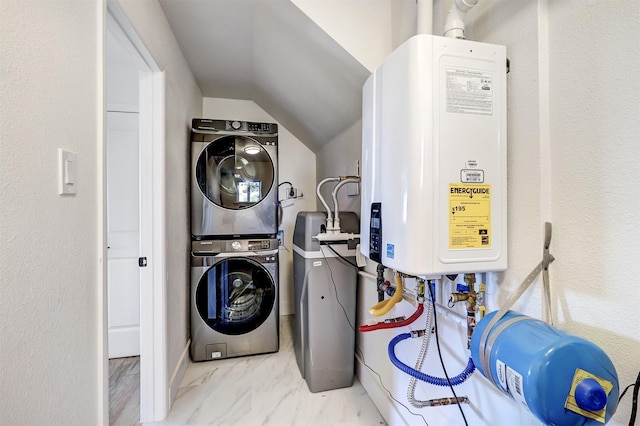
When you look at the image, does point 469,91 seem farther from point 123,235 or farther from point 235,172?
point 123,235

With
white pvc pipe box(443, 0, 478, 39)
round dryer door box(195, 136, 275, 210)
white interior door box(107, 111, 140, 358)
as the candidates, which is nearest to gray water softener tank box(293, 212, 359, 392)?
round dryer door box(195, 136, 275, 210)

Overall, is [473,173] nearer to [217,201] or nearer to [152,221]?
[152,221]

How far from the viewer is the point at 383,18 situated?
1.39 meters

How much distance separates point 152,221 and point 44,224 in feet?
2.97

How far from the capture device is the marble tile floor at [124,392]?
1.58 metres

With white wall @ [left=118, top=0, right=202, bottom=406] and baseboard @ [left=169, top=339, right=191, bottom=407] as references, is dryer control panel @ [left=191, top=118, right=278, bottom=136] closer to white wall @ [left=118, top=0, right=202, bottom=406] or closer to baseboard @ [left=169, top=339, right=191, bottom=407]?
white wall @ [left=118, top=0, right=202, bottom=406]

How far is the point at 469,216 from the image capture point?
2.59ft

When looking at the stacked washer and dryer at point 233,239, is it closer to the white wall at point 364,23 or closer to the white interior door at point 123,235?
the white interior door at point 123,235

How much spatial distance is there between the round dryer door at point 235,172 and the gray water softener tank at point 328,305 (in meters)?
0.58

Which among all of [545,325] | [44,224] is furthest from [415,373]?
[44,224]

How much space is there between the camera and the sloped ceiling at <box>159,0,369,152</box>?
4.84 ft

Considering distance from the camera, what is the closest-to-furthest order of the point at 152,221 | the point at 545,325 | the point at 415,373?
the point at 545,325 < the point at 415,373 < the point at 152,221

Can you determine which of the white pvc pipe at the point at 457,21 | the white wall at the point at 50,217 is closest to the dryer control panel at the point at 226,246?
the white wall at the point at 50,217

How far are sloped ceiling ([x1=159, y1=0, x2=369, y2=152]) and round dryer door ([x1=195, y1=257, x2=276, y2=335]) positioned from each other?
1.28 m
